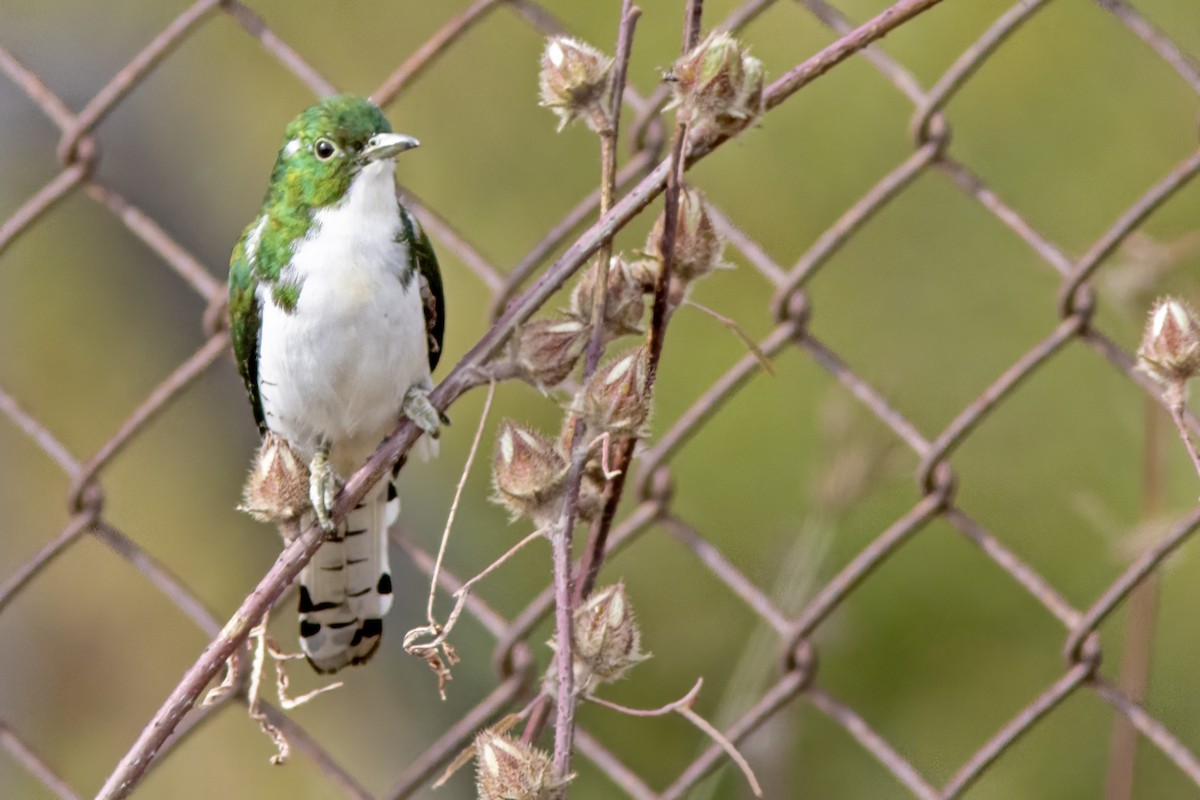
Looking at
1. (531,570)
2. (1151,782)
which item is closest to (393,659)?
(531,570)

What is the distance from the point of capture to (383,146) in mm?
2209

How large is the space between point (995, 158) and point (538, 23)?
340cm

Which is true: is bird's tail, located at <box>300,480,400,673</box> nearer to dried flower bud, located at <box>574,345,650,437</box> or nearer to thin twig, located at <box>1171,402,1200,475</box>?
dried flower bud, located at <box>574,345,650,437</box>

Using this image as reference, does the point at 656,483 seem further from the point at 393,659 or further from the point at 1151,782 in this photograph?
A: the point at 1151,782

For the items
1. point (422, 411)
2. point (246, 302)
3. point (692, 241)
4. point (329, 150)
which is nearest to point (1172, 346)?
point (692, 241)

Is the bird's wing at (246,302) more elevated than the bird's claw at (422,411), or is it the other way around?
the bird's wing at (246,302)

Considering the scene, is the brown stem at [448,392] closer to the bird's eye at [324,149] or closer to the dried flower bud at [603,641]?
the dried flower bud at [603,641]

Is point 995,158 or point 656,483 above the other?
point 995,158

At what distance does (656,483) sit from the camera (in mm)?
2402

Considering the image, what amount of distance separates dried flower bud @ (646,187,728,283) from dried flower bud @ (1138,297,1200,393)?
0.42 m

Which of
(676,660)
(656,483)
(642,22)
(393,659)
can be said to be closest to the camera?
(656,483)

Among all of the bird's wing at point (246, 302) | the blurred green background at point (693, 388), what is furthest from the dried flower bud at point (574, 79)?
the blurred green background at point (693, 388)

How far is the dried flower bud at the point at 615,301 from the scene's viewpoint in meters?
1.47

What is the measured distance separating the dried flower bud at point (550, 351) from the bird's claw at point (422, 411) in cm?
12
